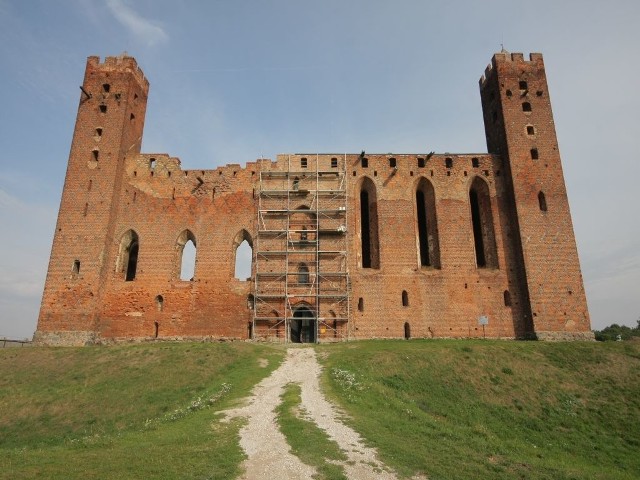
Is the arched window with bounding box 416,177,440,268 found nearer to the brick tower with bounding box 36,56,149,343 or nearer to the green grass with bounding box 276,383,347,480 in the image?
the green grass with bounding box 276,383,347,480

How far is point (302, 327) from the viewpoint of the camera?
25359 millimetres

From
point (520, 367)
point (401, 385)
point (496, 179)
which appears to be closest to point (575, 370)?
point (520, 367)

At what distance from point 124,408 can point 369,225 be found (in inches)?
688

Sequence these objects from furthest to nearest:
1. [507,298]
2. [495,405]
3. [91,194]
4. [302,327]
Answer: [91,194]
[302,327]
[507,298]
[495,405]

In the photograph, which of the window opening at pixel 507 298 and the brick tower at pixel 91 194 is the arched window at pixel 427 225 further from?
the brick tower at pixel 91 194

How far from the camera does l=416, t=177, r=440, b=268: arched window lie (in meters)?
26.3

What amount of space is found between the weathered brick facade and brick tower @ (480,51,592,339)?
84mm

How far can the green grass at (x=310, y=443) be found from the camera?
757 cm

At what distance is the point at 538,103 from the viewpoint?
91.6ft

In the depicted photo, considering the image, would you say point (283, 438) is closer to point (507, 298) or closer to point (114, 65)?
point (507, 298)

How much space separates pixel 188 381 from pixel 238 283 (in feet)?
32.8

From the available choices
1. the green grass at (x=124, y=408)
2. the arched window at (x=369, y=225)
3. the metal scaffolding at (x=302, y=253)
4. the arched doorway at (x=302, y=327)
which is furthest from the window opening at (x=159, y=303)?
the arched window at (x=369, y=225)

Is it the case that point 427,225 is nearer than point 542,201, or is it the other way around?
point 542,201

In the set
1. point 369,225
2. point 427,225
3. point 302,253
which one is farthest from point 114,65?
point 427,225
